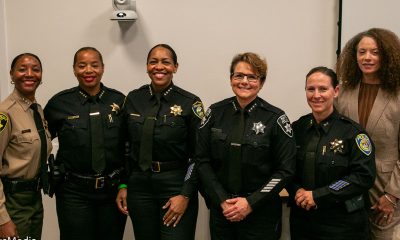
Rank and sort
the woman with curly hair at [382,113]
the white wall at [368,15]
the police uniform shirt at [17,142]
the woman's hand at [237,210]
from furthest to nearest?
the white wall at [368,15] < the woman with curly hair at [382,113] < the police uniform shirt at [17,142] < the woman's hand at [237,210]

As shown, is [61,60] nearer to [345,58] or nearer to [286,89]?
[286,89]

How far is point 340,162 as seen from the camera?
1865mm

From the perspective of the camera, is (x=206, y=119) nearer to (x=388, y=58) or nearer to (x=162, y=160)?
(x=162, y=160)

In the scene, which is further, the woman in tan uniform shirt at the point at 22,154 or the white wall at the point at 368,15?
the white wall at the point at 368,15

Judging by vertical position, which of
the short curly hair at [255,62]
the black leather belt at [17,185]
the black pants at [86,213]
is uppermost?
the short curly hair at [255,62]

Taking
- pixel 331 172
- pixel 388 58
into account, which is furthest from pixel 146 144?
pixel 388 58

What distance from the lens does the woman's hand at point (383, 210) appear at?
2.03m

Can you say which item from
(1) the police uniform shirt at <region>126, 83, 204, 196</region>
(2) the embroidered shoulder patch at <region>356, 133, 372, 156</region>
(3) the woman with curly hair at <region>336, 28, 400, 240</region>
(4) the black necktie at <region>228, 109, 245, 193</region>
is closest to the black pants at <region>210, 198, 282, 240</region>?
(4) the black necktie at <region>228, 109, 245, 193</region>

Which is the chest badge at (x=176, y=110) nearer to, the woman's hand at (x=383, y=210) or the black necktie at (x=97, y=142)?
the black necktie at (x=97, y=142)

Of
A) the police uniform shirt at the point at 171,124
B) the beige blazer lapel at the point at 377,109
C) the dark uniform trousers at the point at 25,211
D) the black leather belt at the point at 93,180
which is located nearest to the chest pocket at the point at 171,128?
the police uniform shirt at the point at 171,124

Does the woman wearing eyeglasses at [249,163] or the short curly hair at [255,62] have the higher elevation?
the short curly hair at [255,62]

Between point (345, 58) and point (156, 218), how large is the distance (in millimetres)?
1393

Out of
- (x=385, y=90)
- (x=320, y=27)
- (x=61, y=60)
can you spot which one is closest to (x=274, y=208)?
(x=385, y=90)

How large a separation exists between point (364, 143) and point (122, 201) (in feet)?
4.30
